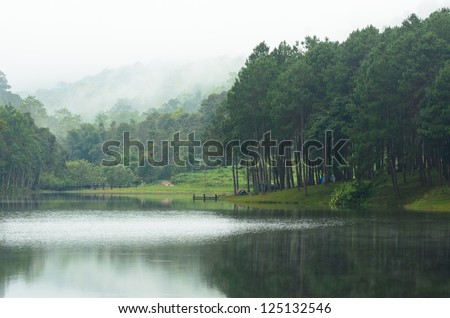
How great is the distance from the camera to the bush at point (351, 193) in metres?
97.0

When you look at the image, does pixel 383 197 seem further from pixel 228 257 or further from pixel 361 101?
pixel 228 257

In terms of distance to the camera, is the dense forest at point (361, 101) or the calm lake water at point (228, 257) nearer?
the calm lake water at point (228, 257)

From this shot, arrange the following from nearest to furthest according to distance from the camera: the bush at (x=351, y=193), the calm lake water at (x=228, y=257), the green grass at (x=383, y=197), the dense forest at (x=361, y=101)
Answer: the calm lake water at (x=228, y=257) < the green grass at (x=383, y=197) < the dense forest at (x=361, y=101) < the bush at (x=351, y=193)

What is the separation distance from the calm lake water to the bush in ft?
76.9

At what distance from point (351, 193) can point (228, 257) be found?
54936mm

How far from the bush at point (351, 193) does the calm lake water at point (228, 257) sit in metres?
23.4

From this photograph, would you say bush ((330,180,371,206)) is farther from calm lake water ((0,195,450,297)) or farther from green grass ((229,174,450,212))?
calm lake water ((0,195,450,297))

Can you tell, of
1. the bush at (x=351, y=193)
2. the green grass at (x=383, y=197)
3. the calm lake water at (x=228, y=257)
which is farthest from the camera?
the bush at (x=351, y=193)

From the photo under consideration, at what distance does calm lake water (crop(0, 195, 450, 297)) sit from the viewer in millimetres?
33656

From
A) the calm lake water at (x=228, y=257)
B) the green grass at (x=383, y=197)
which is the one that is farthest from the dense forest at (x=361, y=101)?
the calm lake water at (x=228, y=257)

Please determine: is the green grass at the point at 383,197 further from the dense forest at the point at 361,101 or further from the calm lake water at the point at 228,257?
the calm lake water at the point at 228,257

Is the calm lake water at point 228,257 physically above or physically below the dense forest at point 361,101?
below

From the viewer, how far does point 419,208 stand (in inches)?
3415
